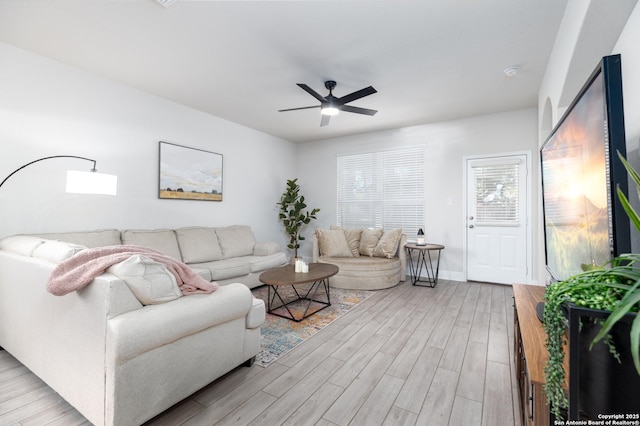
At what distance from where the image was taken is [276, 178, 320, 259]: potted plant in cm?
582

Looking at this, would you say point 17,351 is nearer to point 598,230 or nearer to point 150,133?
point 150,133

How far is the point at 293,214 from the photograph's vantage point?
230 inches

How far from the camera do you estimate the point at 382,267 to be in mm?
4281

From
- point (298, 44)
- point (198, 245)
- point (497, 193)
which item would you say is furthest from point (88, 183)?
point (497, 193)

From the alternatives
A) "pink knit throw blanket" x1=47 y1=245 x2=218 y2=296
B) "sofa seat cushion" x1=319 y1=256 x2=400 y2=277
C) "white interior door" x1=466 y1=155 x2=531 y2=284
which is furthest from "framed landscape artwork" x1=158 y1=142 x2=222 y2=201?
"white interior door" x1=466 y1=155 x2=531 y2=284

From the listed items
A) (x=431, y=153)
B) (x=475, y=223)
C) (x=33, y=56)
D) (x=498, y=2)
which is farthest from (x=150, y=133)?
(x=475, y=223)

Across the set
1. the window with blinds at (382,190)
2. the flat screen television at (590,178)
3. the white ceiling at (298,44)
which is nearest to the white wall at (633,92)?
the flat screen television at (590,178)

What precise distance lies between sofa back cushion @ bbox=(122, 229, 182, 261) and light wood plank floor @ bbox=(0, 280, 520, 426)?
4.52ft

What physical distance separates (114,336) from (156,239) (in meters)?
2.44

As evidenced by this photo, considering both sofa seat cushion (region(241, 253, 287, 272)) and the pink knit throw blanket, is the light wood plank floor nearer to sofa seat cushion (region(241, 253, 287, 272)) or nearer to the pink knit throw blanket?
the pink knit throw blanket

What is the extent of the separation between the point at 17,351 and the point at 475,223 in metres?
5.38

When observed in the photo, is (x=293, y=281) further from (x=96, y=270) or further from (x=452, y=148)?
(x=452, y=148)

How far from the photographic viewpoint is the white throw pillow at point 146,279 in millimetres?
1507

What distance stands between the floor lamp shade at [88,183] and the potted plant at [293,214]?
131 inches
